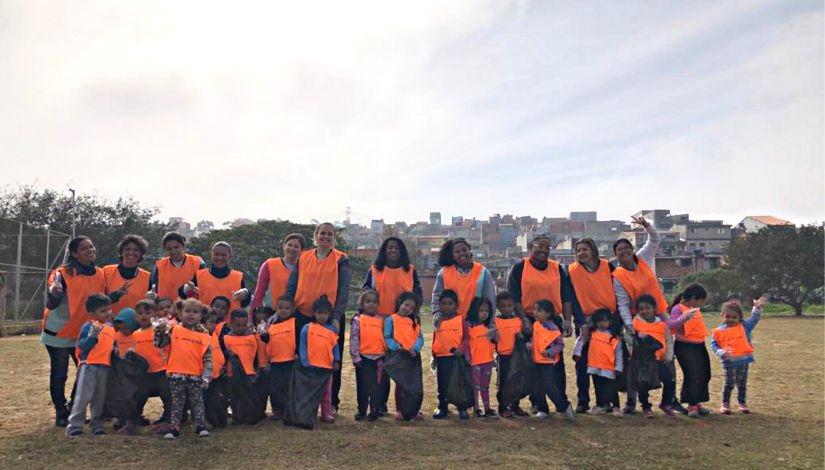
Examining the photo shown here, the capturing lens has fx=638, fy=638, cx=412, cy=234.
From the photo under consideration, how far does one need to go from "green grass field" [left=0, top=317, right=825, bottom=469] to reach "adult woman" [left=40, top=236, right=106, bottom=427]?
0.45 m

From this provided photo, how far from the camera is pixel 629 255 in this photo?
721 cm

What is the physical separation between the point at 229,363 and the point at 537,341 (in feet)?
10.7

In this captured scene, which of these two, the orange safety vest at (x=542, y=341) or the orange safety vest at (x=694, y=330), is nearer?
the orange safety vest at (x=542, y=341)

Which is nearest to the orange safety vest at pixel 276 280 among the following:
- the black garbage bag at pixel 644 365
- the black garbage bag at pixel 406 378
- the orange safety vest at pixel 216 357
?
the orange safety vest at pixel 216 357

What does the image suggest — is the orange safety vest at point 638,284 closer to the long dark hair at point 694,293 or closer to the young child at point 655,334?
the young child at point 655,334

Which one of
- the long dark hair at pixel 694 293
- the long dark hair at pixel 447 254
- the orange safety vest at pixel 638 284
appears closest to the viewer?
the orange safety vest at pixel 638 284

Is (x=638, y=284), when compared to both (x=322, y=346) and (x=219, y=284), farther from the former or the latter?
(x=219, y=284)

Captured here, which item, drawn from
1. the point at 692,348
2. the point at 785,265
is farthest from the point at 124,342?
the point at 785,265

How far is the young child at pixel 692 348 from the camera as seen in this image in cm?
716

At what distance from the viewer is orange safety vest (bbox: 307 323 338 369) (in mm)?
6564

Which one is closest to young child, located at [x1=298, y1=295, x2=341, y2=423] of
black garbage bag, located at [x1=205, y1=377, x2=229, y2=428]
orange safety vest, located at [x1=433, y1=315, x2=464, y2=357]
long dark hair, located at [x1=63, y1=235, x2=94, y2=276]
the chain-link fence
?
black garbage bag, located at [x1=205, y1=377, x2=229, y2=428]

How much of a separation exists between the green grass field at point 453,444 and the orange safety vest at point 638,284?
128 centimetres

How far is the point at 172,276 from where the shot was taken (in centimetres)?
704

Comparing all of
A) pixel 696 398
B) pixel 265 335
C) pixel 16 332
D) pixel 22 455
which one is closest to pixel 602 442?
pixel 696 398
